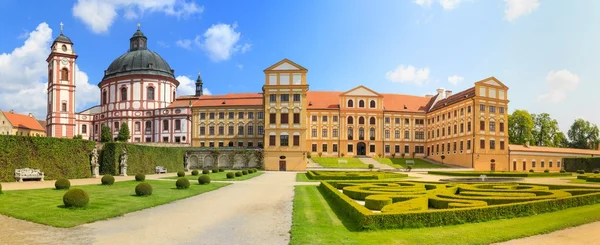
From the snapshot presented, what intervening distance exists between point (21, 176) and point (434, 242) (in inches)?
1018

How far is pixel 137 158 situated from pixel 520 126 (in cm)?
5835

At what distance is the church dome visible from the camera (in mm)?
78000

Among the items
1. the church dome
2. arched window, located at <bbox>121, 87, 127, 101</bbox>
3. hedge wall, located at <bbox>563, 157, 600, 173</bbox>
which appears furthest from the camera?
the church dome

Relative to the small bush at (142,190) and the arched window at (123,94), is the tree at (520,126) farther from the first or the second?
the small bush at (142,190)

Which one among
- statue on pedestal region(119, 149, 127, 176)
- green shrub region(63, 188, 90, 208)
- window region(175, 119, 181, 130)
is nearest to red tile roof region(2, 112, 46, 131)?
window region(175, 119, 181, 130)

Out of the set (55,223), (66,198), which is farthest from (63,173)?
(55,223)

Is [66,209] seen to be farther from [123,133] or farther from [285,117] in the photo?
[123,133]

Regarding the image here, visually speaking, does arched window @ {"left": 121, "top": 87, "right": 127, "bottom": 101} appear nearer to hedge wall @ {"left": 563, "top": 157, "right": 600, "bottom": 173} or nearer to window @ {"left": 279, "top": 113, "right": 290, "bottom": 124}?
window @ {"left": 279, "top": 113, "right": 290, "bottom": 124}

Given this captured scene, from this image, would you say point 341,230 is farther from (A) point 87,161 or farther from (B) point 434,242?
(A) point 87,161

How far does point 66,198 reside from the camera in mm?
14258

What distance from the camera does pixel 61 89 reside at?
7219 centimetres

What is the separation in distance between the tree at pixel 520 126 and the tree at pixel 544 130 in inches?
207

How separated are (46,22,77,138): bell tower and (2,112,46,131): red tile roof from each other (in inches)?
477

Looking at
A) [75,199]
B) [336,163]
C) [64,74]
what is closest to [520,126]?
[336,163]
